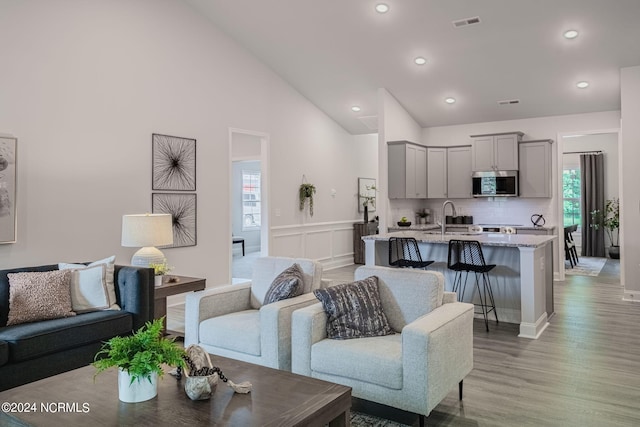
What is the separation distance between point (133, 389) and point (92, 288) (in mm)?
2064

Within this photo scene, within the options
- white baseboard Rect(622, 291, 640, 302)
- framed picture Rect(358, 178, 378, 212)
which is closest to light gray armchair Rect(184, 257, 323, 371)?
white baseboard Rect(622, 291, 640, 302)

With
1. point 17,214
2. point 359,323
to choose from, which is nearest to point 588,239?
point 359,323

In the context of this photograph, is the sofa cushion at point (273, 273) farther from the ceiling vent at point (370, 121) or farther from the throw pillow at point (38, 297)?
the ceiling vent at point (370, 121)

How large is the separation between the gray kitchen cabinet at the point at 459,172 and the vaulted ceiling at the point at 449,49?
2.28ft

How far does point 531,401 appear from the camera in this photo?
304 centimetres

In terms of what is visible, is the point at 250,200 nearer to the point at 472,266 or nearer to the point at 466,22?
the point at 466,22

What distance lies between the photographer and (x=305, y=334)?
2873mm

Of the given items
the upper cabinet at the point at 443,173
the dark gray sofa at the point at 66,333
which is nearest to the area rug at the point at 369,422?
the dark gray sofa at the point at 66,333

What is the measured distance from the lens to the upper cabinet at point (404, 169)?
779 cm

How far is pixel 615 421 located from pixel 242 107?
575 cm

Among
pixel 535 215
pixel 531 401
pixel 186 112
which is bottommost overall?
pixel 531 401

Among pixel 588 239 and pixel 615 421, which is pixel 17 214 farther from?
pixel 588 239

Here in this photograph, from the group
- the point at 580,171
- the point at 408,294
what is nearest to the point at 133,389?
the point at 408,294

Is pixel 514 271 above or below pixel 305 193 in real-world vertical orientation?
below
